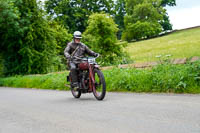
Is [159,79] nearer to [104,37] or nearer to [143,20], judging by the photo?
[104,37]

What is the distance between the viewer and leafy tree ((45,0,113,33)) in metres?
49.2

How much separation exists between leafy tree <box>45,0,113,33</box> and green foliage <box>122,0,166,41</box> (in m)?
9.92

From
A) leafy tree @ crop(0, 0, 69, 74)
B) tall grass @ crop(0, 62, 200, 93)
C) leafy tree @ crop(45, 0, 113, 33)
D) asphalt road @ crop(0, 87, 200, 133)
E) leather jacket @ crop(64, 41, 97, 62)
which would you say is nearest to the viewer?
asphalt road @ crop(0, 87, 200, 133)

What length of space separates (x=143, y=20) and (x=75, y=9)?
1843 centimetres

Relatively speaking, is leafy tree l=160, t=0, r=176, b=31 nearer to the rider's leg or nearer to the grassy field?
the grassy field

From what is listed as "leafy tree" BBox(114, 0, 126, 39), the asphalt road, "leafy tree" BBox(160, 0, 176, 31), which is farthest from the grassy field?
"leafy tree" BBox(114, 0, 126, 39)

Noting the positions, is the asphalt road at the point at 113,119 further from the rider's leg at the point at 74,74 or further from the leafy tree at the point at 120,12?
the leafy tree at the point at 120,12

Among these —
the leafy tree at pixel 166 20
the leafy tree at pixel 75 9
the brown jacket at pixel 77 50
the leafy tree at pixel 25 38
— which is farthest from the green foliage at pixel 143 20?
the brown jacket at pixel 77 50

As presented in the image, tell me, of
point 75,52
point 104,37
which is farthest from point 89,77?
point 104,37

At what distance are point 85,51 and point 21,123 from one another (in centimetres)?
376

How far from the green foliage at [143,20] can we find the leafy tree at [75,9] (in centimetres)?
992

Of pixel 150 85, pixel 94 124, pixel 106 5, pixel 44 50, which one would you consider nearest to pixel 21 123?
pixel 94 124

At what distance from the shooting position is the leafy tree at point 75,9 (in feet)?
161

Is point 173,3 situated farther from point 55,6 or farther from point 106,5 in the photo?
point 55,6
